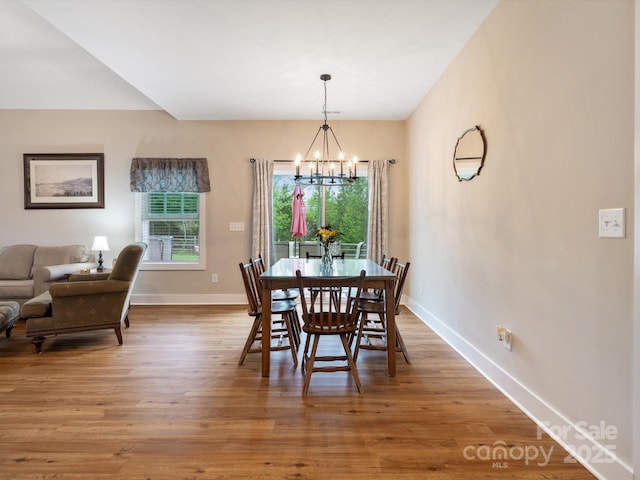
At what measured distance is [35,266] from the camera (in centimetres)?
468

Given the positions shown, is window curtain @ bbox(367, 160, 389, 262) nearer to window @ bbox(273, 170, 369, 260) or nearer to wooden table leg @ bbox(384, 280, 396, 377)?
window @ bbox(273, 170, 369, 260)

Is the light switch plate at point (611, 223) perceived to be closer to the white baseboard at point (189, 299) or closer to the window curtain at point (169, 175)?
the white baseboard at point (189, 299)

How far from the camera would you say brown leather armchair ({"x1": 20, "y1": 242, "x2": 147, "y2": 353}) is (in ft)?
10.8

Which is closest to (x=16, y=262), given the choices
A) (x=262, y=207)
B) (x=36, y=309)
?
(x=36, y=309)

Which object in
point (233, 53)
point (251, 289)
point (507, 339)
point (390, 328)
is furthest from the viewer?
point (233, 53)

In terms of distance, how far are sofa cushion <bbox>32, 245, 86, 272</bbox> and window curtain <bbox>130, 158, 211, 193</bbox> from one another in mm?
1140

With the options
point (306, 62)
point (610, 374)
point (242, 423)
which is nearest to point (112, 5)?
point (306, 62)

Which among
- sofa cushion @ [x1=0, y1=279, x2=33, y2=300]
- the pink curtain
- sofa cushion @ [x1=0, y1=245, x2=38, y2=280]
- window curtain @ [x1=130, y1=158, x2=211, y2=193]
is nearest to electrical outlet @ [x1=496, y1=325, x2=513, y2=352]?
the pink curtain

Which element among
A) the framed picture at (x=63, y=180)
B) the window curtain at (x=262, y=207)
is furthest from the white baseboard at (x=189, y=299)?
the framed picture at (x=63, y=180)

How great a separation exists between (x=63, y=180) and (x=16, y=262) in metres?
1.31

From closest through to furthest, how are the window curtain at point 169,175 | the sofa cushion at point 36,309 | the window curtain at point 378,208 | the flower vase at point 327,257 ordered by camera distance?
the sofa cushion at point 36,309 < the flower vase at point 327,257 < the window curtain at point 169,175 < the window curtain at point 378,208

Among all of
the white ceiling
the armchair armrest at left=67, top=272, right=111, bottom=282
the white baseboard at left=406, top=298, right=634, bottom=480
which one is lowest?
the white baseboard at left=406, top=298, right=634, bottom=480

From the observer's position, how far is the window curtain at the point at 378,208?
527 cm

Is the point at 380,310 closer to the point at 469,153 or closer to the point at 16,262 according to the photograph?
the point at 469,153
